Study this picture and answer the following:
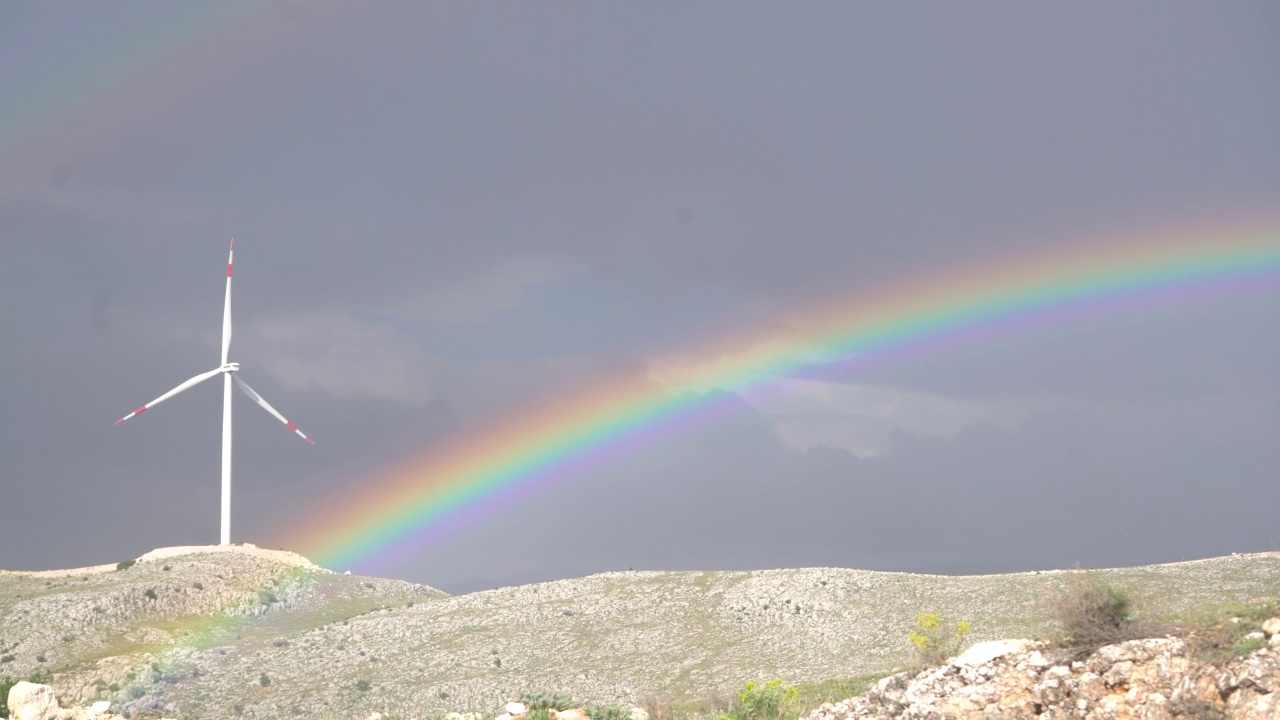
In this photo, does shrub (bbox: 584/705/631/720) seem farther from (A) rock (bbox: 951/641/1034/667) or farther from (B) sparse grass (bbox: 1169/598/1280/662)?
(B) sparse grass (bbox: 1169/598/1280/662)

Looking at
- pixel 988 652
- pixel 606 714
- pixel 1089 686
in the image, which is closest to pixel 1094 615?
pixel 1089 686

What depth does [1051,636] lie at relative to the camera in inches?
909

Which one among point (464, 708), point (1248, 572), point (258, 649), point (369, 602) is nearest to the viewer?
point (464, 708)

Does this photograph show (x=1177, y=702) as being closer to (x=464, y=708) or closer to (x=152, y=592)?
(x=464, y=708)

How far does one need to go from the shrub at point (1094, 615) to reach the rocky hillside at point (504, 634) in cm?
4043

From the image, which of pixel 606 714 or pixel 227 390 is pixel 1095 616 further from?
pixel 227 390

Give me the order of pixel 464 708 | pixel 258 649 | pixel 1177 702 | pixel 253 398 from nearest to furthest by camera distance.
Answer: pixel 1177 702
pixel 464 708
pixel 258 649
pixel 253 398

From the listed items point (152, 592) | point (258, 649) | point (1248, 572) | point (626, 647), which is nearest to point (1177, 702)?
point (626, 647)

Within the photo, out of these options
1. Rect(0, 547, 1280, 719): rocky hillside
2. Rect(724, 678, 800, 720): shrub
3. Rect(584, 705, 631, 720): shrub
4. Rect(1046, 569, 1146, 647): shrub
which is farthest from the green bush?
Rect(0, 547, 1280, 719): rocky hillside

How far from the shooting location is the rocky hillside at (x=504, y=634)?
6731 centimetres

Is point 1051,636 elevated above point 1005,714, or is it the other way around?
point 1051,636

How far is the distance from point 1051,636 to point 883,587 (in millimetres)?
65715

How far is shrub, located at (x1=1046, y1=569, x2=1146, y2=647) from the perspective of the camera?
21516 millimetres

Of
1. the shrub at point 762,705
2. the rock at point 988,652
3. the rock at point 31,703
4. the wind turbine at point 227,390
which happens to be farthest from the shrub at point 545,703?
the wind turbine at point 227,390
